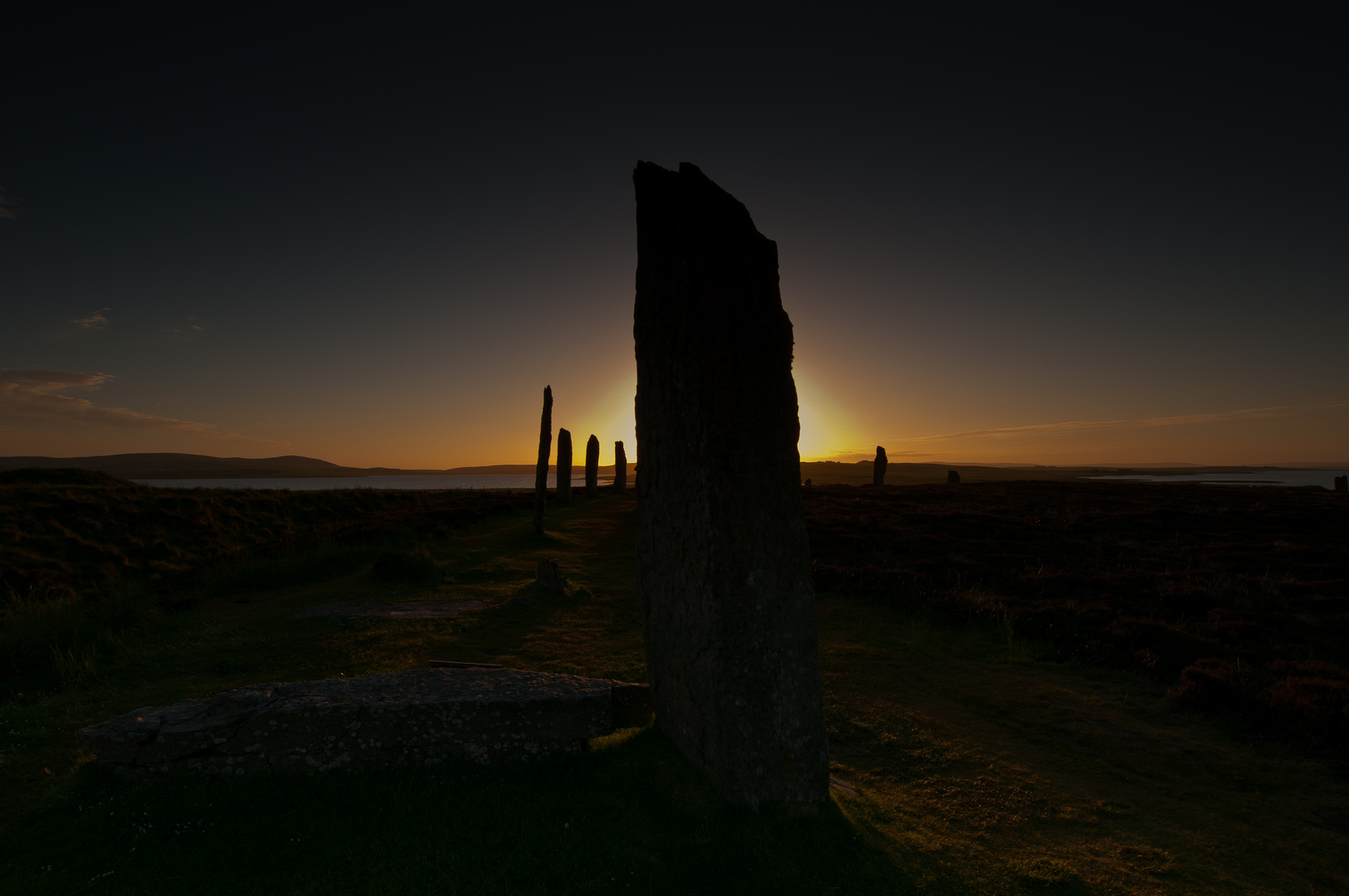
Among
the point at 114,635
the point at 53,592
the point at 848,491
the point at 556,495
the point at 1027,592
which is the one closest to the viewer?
the point at 114,635

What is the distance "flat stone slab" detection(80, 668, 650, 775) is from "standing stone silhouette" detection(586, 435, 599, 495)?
3048cm

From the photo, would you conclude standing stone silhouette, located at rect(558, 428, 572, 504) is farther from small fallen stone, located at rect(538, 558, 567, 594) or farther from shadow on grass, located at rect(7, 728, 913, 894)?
shadow on grass, located at rect(7, 728, 913, 894)

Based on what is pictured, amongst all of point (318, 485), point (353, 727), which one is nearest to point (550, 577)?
point (353, 727)

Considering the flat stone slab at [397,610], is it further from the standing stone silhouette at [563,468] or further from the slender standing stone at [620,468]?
the slender standing stone at [620,468]

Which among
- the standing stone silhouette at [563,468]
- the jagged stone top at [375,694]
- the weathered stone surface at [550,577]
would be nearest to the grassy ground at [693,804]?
the jagged stone top at [375,694]

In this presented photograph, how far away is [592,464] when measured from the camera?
117 feet

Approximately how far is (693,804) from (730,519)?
1955 mm

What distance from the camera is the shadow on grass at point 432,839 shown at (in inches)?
129

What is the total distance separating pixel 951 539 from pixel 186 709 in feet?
57.3

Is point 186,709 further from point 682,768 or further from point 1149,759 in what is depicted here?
point 1149,759

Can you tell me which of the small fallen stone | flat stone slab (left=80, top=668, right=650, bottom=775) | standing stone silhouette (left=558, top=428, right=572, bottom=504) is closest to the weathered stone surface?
the small fallen stone

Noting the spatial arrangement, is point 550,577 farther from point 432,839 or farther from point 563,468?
point 563,468

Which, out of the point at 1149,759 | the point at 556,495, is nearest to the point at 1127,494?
the point at 556,495

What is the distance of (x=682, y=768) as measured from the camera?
4.44m
